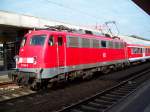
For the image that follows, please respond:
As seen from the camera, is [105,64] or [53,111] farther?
[105,64]

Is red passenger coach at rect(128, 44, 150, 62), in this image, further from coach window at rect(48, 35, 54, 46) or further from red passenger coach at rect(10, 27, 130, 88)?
coach window at rect(48, 35, 54, 46)

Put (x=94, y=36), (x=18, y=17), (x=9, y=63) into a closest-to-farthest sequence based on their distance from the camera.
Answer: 1. (x=94, y=36)
2. (x=18, y=17)
3. (x=9, y=63)

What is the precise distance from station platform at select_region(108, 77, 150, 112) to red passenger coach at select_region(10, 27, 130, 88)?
12.7ft

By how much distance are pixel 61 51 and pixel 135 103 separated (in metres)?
4.93

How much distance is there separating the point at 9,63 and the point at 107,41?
445 inches

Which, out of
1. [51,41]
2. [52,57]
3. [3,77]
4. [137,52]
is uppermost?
[51,41]

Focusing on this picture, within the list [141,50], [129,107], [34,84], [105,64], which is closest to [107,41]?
[105,64]

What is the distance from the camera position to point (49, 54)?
11.7 meters

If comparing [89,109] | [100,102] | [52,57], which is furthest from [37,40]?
[89,109]

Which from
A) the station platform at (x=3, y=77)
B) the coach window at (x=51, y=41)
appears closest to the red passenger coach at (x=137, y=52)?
the station platform at (x=3, y=77)

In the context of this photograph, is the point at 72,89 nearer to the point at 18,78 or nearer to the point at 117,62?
the point at 18,78

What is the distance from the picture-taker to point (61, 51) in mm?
12469

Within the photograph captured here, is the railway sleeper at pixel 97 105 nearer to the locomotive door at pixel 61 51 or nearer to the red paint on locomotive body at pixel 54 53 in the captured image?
the red paint on locomotive body at pixel 54 53

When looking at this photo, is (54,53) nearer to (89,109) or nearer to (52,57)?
(52,57)
